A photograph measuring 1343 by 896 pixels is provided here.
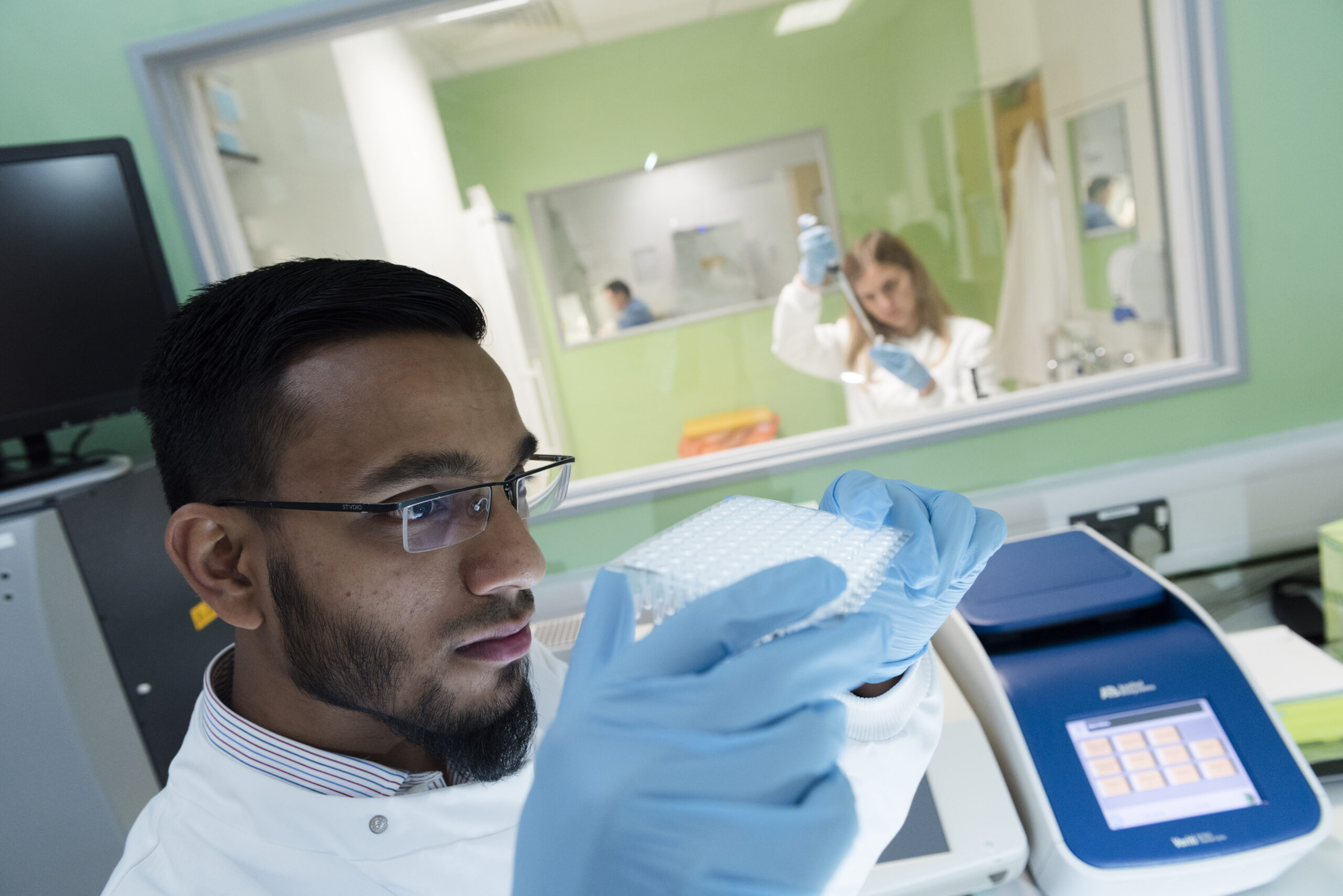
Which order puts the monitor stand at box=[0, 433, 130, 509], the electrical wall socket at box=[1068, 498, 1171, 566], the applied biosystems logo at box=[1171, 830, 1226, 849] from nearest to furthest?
1. the applied biosystems logo at box=[1171, 830, 1226, 849]
2. the monitor stand at box=[0, 433, 130, 509]
3. the electrical wall socket at box=[1068, 498, 1171, 566]

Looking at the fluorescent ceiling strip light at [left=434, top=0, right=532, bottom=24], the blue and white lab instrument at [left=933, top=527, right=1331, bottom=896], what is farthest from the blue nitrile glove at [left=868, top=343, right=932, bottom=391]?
the fluorescent ceiling strip light at [left=434, top=0, right=532, bottom=24]

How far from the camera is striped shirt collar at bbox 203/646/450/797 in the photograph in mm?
792

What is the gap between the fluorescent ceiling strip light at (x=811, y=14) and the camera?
1890mm

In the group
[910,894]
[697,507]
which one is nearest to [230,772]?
[910,894]

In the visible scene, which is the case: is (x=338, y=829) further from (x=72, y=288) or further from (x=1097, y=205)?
(x=1097, y=205)

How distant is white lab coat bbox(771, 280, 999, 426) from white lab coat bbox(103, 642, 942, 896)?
3.89 feet

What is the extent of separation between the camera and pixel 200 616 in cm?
137

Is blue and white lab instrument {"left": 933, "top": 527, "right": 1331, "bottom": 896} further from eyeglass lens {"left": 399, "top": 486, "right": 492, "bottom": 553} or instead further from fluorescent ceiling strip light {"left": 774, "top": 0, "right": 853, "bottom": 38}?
fluorescent ceiling strip light {"left": 774, "top": 0, "right": 853, "bottom": 38}

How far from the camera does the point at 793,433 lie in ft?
6.10

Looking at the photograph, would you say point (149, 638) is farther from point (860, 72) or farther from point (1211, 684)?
point (860, 72)

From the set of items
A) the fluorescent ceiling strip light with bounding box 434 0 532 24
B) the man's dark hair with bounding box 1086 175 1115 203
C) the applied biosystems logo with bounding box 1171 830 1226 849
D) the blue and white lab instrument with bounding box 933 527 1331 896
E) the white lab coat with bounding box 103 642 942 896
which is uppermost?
the fluorescent ceiling strip light with bounding box 434 0 532 24

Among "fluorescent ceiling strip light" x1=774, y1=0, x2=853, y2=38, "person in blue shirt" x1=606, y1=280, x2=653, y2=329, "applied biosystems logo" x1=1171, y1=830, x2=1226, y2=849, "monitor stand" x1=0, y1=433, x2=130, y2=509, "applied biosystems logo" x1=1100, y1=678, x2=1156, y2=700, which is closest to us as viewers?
"applied biosystems logo" x1=1171, y1=830, x2=1226, y2=849

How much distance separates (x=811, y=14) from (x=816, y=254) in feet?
2.01

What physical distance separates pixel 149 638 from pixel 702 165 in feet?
5.55
